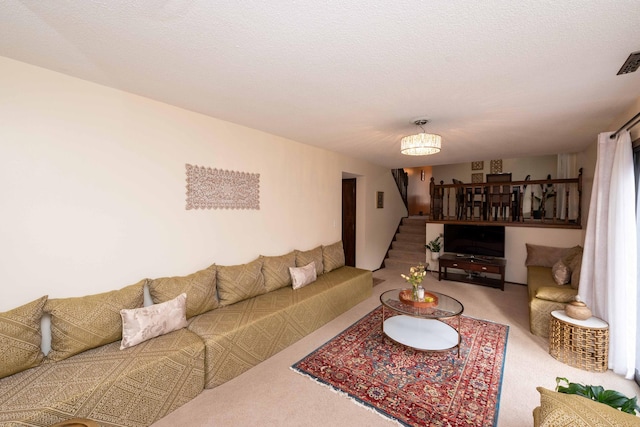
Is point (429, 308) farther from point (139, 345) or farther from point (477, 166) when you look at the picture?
point (477, 166)

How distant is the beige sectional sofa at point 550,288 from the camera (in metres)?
3.10

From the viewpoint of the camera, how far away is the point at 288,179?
3.99 meters

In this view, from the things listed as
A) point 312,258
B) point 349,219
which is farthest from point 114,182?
point 349,219

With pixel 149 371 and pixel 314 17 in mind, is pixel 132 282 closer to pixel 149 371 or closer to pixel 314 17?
pixel 149 371

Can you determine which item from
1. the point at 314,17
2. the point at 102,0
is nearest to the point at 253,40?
the point at 314,17

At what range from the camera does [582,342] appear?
2510 millimetres

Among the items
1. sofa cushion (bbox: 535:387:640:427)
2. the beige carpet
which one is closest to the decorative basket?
the beige carpet

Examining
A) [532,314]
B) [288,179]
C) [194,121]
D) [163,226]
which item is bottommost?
[532,314]

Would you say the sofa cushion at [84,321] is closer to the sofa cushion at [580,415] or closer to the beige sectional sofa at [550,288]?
the sofa cushion at [580,415]

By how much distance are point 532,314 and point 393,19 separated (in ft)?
11.7

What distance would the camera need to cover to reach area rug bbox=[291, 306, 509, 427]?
A: 6.56ft

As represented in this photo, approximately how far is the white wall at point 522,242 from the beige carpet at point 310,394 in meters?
2.52

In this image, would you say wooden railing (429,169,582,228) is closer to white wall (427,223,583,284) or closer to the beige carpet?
white wall (427,223,583,284)

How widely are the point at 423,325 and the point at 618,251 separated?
1902 mm
